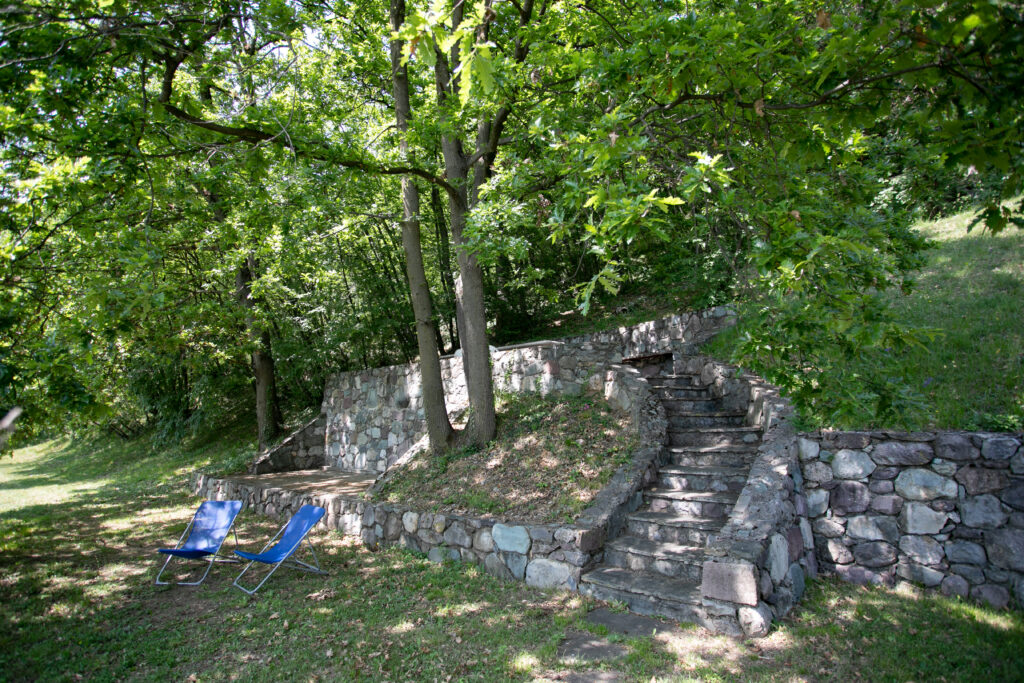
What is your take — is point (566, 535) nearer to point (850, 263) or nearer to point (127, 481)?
point (850, 263)

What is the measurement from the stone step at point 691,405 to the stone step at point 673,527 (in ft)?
6.77

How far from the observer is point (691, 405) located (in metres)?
6.87

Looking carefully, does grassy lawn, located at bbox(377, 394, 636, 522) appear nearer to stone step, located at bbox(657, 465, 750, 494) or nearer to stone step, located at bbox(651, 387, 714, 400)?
stone step, located at bbox(657, 465, 750, 494)

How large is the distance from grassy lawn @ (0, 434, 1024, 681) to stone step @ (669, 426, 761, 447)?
169cm

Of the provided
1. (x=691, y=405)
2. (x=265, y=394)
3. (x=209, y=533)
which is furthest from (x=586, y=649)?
(x=265, y=394)

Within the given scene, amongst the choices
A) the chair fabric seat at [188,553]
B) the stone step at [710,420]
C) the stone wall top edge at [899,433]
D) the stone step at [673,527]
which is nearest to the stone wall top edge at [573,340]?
the stone step at [710,420]

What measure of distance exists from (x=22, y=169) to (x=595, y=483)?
5535 mm

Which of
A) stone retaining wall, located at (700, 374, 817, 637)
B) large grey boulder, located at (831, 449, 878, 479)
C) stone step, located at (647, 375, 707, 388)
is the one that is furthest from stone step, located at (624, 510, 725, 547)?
stone step, located at (647, 375, 707, 388)

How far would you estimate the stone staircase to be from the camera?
4.07m

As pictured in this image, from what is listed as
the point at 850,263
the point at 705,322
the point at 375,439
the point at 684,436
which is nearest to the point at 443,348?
the point at 375,439

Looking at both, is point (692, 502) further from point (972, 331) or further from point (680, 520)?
point (972, 331)

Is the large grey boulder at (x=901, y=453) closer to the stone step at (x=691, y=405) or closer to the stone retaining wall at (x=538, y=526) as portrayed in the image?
the stone retaining wall at (x=538, y=526)

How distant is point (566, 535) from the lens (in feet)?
15.2

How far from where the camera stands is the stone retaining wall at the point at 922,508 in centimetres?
389
